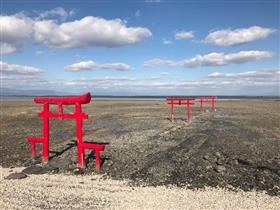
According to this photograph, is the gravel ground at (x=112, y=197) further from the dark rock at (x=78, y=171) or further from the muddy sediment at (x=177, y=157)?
the dark rock at (x=78, y=171)

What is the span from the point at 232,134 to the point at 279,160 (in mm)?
6328

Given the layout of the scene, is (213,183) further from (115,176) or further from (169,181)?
(115,176)

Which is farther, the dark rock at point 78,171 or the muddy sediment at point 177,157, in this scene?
the dark rock at point 78,171

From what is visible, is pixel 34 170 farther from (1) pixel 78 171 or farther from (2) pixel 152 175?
(2) pixel 152 175

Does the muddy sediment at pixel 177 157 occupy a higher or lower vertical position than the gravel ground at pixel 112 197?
higher

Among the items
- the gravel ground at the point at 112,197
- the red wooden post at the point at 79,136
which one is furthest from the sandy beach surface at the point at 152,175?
the red wooden post at the point at 79,136

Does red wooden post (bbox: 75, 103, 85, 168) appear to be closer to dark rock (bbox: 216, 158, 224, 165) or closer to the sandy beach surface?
the sandy beach surface

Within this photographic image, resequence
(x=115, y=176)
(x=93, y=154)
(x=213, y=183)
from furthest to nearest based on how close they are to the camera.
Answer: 1. (x=93, y=154)
2. (x=115, y=176)
3. (x=213, y=183)

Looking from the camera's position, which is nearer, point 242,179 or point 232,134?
point 242,179

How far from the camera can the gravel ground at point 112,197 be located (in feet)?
24.6

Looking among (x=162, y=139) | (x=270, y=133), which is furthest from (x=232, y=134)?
(x=162, y=139)

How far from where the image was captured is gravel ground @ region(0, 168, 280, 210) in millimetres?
7511

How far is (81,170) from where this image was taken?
35.4ft

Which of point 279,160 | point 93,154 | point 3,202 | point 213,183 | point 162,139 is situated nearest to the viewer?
point 3,202
